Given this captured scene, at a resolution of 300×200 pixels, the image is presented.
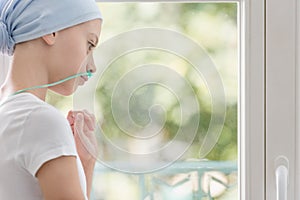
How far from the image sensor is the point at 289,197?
1.59 meters

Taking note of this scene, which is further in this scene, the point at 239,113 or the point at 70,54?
the point at 239,113

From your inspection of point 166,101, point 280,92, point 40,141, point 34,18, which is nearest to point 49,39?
point 34,18

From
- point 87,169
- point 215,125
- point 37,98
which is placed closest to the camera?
point 37,98

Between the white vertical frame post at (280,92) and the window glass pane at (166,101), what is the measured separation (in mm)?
79

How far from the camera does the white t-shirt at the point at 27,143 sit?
1.17 m

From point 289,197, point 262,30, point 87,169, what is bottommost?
point 289,197

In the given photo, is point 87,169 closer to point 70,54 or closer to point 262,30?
point 70,54

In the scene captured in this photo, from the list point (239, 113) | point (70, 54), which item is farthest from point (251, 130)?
point (70, 54)

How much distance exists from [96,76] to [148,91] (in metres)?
0.12

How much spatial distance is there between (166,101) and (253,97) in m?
0.24

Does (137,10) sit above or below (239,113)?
above

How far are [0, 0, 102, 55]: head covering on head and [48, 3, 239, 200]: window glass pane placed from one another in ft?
0.69

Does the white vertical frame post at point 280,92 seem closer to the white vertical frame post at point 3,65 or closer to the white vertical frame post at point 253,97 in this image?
the white vertical frame post at point 253,97

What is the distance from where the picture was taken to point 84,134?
4.59 feet
